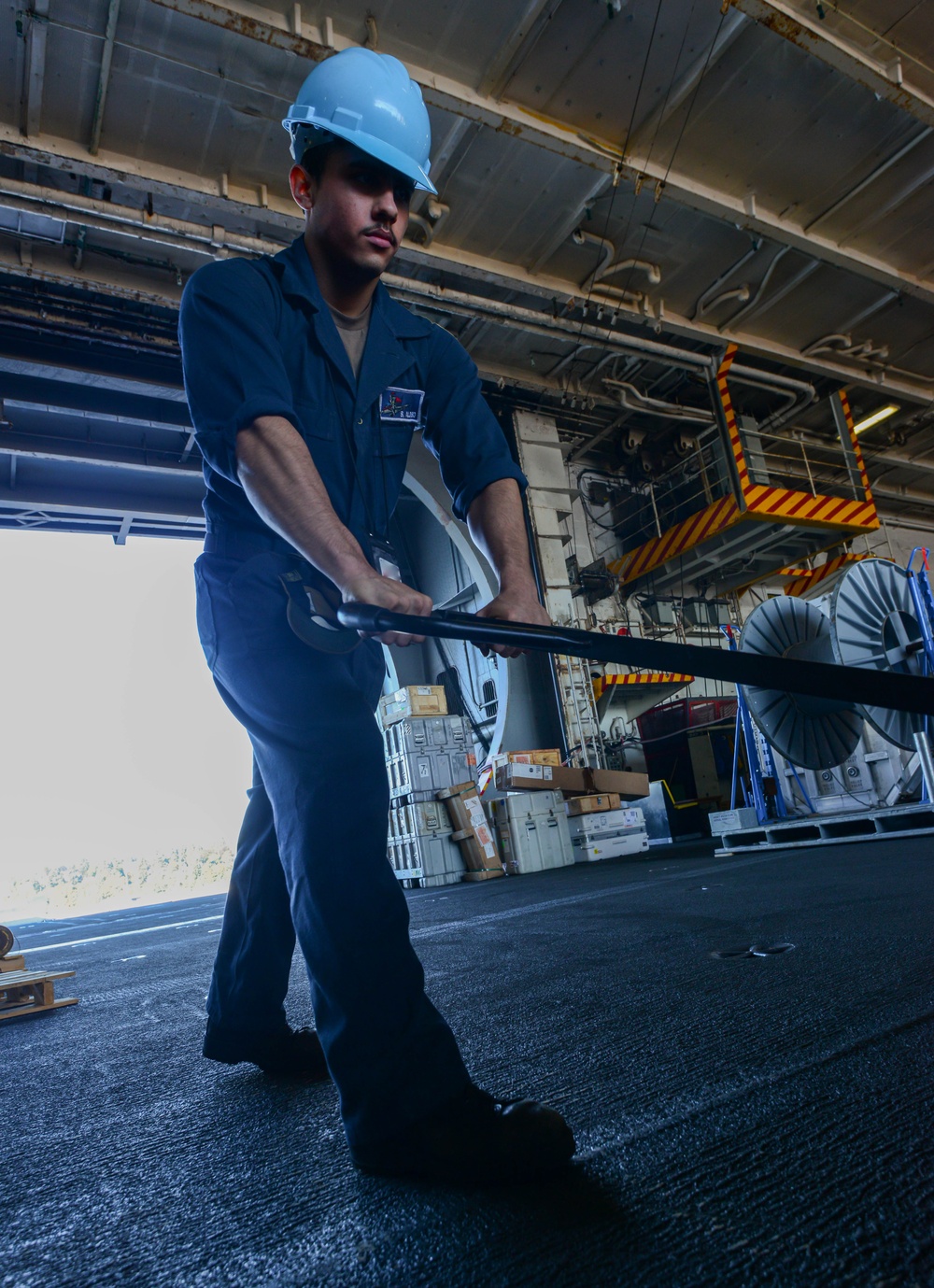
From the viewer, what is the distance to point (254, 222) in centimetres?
685

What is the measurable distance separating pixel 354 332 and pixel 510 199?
682cm

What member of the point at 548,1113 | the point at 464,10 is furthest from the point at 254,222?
the point at 548,1113

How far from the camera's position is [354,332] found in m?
1.41

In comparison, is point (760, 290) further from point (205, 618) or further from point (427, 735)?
point (205, 618)

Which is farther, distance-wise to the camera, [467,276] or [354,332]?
[467,276]

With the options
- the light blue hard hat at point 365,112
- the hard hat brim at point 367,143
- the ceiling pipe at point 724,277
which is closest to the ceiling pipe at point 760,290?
the ceiling pipe at point 724,277

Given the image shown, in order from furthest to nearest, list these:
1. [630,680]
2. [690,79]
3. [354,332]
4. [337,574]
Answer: [630,680], [690,79], [354,332], [337,574]

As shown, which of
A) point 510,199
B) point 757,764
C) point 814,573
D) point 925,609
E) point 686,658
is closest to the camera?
point 686,658

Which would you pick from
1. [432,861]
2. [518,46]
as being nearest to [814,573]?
[432,861]

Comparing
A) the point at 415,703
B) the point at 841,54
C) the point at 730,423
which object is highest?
the point at 841,54

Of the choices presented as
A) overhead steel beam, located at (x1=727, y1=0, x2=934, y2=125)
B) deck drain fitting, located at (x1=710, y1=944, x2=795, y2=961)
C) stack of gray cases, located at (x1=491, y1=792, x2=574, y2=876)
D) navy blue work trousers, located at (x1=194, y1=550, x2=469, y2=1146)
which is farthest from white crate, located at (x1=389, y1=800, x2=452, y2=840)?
overhead steel beam, located at (x1=727, y1=0, x2=934, y2=125)

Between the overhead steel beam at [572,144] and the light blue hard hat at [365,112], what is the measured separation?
461 centimetres

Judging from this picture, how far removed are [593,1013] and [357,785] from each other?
0.94m

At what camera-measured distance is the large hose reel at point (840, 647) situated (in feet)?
17.0
